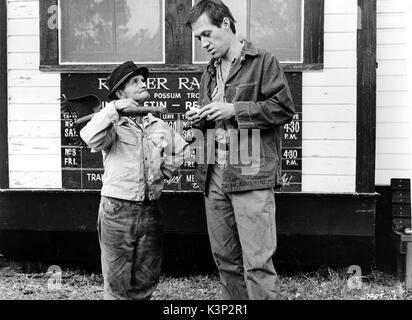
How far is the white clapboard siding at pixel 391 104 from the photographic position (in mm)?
5309

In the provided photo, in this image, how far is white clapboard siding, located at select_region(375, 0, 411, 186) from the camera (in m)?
5.31

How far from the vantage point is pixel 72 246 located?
5.40m

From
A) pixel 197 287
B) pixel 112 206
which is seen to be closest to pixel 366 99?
pixel 197 287

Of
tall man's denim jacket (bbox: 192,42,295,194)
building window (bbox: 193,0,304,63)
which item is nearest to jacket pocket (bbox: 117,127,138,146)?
tall man's denim jacket (bbox: 192,42,295,194)

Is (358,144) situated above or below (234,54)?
below

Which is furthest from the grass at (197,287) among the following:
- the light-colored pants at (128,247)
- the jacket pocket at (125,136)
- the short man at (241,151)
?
the jacket pocket at (125,136)

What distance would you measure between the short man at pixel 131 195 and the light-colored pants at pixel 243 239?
16.4 inches

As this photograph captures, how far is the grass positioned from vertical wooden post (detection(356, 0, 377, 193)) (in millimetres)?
900

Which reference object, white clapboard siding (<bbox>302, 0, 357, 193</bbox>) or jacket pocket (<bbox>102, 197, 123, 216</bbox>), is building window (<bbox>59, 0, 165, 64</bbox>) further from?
jacket pocket (<bbox>102, 197, 123, 216</bbox>)

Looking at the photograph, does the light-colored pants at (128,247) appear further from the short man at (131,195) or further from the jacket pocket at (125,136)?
the jacket pocket at (125,136)
